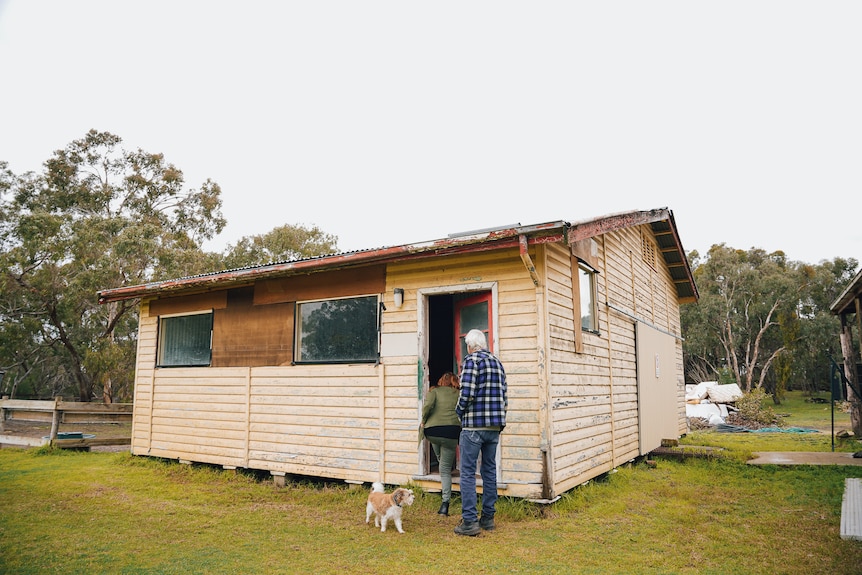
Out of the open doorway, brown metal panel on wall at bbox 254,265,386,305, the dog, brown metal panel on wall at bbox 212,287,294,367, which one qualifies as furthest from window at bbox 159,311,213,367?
the dog

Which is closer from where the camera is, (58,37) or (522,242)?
(58,37)

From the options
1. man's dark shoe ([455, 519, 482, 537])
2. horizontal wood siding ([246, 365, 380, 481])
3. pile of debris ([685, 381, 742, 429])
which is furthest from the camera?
pile of debris ([685, 381, 742, 429])

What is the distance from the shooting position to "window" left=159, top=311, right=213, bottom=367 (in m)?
9.66

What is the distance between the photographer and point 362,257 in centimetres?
734

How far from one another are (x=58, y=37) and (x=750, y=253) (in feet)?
136

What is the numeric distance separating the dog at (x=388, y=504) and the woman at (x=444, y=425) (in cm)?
63

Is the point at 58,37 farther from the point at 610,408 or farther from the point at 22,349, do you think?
the point at 22,349

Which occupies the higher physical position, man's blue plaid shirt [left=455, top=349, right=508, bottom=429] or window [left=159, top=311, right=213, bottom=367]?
window [left=159, top=311, right=213, bottom=367]

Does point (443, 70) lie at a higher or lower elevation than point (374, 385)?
higher

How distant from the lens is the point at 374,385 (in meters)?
7.48

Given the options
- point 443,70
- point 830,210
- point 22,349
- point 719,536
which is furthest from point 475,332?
point 830,210

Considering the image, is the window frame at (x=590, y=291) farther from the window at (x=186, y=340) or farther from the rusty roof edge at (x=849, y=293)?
the window at (x=186, y=340)

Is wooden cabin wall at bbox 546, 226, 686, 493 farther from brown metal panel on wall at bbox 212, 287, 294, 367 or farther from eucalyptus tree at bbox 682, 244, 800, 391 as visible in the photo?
eucalyptus tree at bbox 682, 244, 800, 391

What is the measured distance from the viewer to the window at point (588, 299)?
7.82m
